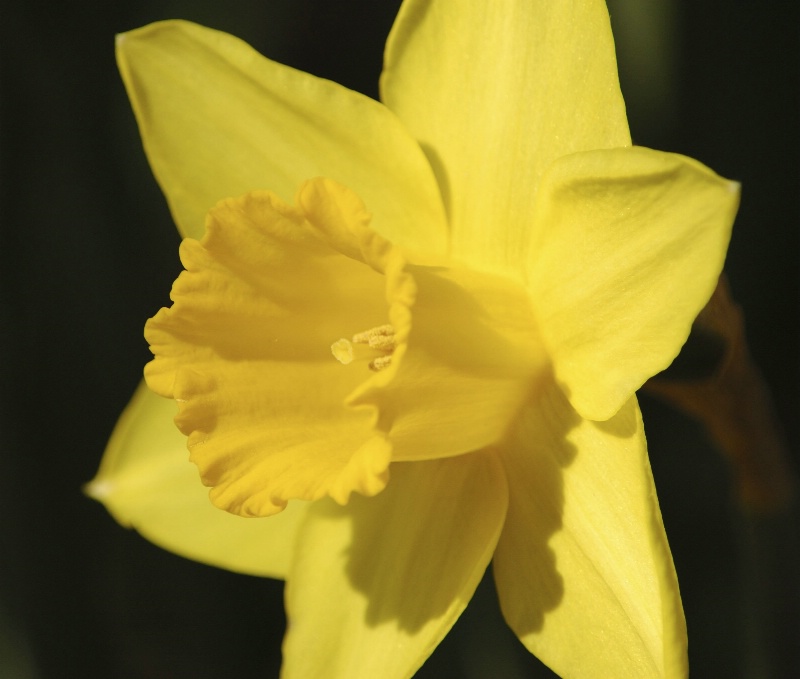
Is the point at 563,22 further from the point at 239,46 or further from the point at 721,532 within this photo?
the point at 721,532

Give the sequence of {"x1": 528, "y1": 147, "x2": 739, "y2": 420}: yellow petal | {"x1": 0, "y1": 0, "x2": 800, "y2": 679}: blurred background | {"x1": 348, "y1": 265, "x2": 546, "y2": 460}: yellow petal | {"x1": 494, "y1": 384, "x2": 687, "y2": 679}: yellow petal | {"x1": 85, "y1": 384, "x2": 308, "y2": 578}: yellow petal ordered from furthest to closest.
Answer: {"x1": 0, "y1": 0, "x2": 800, "y2": 679}: blurred background → {"x1": 85, "y1": 384, "x2": 308, "y2": 578}: yellow petal → {"x1": 348, "y1": 265, "x2": 546, "y2": 460}: yellow petal → {"x1": 494, "y1": 384, "x2": 687, "y2": 679}: yellow petal → {"x1": 528, "y1": 147, "x2": 739, "y2": 420}: yellow petal

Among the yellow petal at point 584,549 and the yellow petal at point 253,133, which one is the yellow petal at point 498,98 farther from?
the yellow petal at point 584,549

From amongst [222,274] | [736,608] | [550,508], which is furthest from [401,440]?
[736,608]

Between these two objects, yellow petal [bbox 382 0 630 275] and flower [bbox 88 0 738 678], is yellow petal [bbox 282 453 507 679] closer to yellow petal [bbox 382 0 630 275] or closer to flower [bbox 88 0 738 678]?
flower [bbox 88 0 738 678]

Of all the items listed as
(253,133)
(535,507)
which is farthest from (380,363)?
(253,133)

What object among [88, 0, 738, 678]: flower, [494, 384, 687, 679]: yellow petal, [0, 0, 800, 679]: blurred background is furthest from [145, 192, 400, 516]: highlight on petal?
[0, 0, 800, 679]: blurred background

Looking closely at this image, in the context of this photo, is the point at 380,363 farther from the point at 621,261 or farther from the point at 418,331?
the point at 621,261

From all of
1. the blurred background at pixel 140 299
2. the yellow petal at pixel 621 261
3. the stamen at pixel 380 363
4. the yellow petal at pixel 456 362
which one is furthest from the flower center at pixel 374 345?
the blurred background at pixel 140 299
